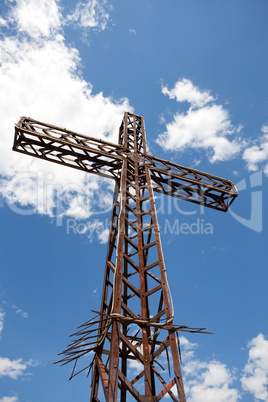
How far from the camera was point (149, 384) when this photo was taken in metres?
5.55

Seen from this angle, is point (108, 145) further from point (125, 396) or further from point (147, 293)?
point (125, 396)

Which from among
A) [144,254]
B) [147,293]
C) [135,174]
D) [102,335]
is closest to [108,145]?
[135,174]

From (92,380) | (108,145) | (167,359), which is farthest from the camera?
(108,145)

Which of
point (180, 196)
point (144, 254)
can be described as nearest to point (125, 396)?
point (144, 254)

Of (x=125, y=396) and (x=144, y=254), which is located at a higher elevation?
(x=144, y=254)

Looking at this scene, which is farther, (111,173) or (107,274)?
(111,173)

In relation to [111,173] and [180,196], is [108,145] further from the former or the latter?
[180,196]

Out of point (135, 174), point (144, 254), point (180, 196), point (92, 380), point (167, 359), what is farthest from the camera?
point (180, 196)

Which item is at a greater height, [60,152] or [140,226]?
[60,152]

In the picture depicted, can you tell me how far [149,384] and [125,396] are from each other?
1.42 metres

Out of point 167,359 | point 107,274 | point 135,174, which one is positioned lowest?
point 167,359

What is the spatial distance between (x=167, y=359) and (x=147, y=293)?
1.34 metres

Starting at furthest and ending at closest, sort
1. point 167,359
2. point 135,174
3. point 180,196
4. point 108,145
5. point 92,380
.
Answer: point 180,196 → point 108,145 → point 135,174 → point 92,380 → point 167,359

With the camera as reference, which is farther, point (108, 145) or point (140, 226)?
point (108, 145)
